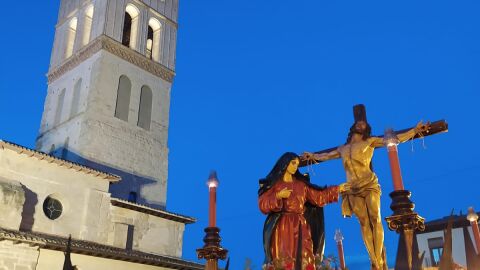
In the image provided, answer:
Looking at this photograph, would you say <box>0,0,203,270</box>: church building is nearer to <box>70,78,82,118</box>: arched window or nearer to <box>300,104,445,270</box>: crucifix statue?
<box>70,78,82,118</box>: arched window

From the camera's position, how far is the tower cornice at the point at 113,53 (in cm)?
3297

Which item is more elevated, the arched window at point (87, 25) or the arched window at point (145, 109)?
the arched window at point (87, 25)

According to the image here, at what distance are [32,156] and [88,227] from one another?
4795 millimetres

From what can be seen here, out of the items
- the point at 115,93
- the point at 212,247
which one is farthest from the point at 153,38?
the point at 212,247

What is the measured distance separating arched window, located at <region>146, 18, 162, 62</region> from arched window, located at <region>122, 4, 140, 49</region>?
4.94 feet

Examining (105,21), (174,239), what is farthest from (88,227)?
(105,21)

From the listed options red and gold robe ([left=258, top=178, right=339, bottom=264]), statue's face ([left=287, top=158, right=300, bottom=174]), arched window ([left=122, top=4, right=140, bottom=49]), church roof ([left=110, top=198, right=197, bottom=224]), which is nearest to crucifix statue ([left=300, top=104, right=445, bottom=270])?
red and gold robe ([left=258, top=178, right=339, bottom=264])

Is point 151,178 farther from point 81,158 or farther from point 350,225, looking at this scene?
point 350,225

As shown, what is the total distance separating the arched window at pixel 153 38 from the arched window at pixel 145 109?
3.32 metres

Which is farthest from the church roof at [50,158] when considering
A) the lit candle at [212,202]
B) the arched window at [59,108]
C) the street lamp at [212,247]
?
the street lamp at [212,247]

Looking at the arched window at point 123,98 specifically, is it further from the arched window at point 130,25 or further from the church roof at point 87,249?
the church roof at point 87,249

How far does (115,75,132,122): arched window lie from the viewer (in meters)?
32.3

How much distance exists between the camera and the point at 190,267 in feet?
82.1

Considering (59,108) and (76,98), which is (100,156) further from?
(59,108)
